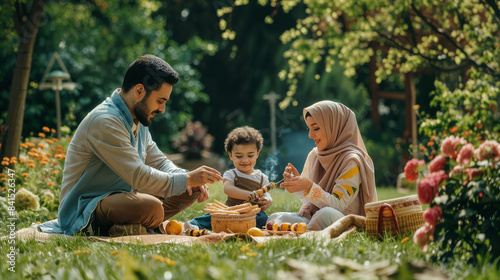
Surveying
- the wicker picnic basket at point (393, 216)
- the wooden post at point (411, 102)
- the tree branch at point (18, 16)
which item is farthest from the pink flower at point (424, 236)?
the wooden post at point (411, 102)

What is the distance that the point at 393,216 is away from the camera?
3.93m

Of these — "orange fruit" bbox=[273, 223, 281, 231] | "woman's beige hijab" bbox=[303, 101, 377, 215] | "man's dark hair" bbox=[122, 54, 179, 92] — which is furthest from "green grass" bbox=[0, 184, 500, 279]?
"man's dark hair" bbox=[122, 54, 179, 92]

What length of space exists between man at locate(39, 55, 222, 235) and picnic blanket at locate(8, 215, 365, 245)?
21 centimetres

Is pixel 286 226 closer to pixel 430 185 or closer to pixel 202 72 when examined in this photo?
pixel 430 185

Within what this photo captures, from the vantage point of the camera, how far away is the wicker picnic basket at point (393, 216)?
3.92 meters

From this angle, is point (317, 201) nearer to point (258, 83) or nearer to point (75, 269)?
point (75, 269)

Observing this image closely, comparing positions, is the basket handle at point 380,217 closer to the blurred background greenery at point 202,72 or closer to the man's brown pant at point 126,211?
the man's brown pant at point 126,211

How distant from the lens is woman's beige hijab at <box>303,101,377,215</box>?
15.6 ft

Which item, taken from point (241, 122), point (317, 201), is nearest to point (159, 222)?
point (317, 201)

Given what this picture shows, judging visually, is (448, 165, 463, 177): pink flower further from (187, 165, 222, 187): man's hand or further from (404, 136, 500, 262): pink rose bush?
(187, 165, 222, 187): man's hand

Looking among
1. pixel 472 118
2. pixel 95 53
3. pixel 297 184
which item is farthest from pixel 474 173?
pixel 95 53

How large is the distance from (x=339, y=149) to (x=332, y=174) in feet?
0.74

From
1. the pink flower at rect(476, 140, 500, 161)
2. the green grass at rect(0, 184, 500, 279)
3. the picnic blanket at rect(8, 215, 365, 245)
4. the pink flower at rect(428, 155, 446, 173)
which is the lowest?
the picnic blanket at rect(8, 215, 365, 245)

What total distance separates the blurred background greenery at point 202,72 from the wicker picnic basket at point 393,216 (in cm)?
883
